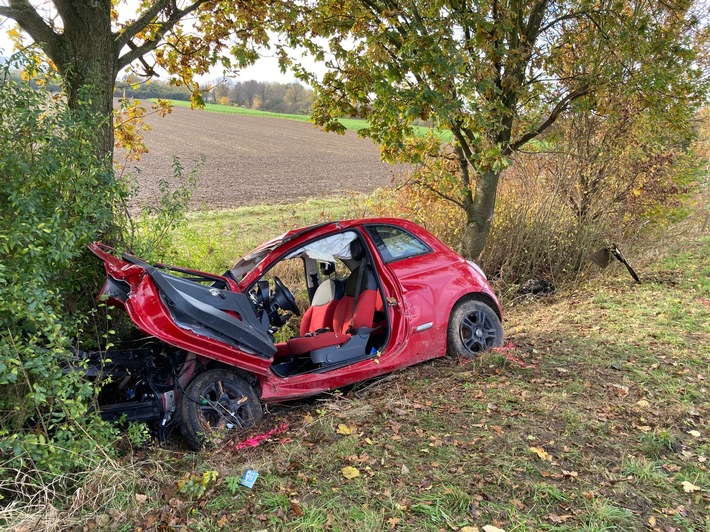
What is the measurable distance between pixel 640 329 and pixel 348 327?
154 inches

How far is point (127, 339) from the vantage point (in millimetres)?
5406

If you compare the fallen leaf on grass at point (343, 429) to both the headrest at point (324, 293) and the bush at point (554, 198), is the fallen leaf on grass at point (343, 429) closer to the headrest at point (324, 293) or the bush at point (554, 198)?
the headrest at point (324, 293)

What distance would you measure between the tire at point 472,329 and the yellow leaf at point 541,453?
6.63ft

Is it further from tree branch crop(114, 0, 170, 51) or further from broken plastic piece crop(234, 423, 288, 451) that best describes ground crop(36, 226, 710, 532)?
tree branch crop(114, 0, 170, 51)

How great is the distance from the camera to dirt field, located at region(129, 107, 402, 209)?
2352 cm

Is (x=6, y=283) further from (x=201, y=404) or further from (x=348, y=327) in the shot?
(x=348, y=327)

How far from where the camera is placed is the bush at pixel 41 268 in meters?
3.43

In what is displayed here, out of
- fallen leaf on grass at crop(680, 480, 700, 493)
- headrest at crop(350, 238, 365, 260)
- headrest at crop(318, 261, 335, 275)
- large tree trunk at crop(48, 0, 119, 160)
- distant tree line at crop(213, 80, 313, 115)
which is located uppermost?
distant tree line at crop(213, 80, 313, 115)

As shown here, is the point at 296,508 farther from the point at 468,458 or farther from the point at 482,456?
the point at 482,456

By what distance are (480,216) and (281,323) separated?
18.2 feet

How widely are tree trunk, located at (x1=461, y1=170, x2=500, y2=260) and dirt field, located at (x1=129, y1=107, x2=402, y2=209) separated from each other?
1976 mm

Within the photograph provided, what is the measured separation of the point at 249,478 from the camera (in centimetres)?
374

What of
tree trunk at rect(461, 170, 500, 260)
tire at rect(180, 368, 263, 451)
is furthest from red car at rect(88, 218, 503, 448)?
tree trunk at rect(461, 170, 500, 260)

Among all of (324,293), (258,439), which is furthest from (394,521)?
(324,293)
